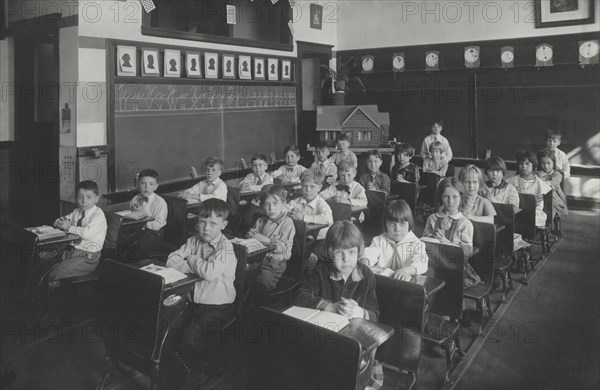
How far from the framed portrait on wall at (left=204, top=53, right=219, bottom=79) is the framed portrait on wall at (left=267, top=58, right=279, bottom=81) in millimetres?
1130

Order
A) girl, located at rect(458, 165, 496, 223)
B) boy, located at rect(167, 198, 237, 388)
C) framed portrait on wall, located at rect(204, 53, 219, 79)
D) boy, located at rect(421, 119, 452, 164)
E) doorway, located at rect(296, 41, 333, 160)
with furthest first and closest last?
doorway, located at rect(296, 41, 333, 160) → boy, located at rect(421, 119, 452, 164) → framed portrait on wall, located at rect(204, 53, 219, 79) → girl, located at rect(458, 165, 496, 223) → boy, located at rect(167, 198, 237, 388)

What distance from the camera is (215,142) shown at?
671cm

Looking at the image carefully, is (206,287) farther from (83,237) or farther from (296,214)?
(296,214)

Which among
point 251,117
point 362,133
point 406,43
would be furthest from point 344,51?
point 251,117

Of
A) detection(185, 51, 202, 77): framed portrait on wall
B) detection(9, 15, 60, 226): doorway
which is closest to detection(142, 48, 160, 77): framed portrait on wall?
detection(185, 51, 202, 77): framed portrait on wall

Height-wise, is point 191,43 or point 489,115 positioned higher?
point 191,43


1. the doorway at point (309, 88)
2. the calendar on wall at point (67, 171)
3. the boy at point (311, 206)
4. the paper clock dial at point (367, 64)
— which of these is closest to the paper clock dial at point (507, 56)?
the paper clock dial at point (367, 64)

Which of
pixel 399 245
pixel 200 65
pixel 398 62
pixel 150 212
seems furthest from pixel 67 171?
pixel 398 62

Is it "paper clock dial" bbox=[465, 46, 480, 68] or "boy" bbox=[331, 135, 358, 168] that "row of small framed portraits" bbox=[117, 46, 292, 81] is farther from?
"paper clock dial" bbox=[465, 46, 480, 68]

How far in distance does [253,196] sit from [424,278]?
9.03 feet

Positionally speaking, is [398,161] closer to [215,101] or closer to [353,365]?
[215,101]

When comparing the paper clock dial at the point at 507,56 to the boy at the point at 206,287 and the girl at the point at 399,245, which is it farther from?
the boy at the point at 206,287

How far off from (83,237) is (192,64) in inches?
127

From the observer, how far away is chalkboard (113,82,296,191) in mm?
5566
